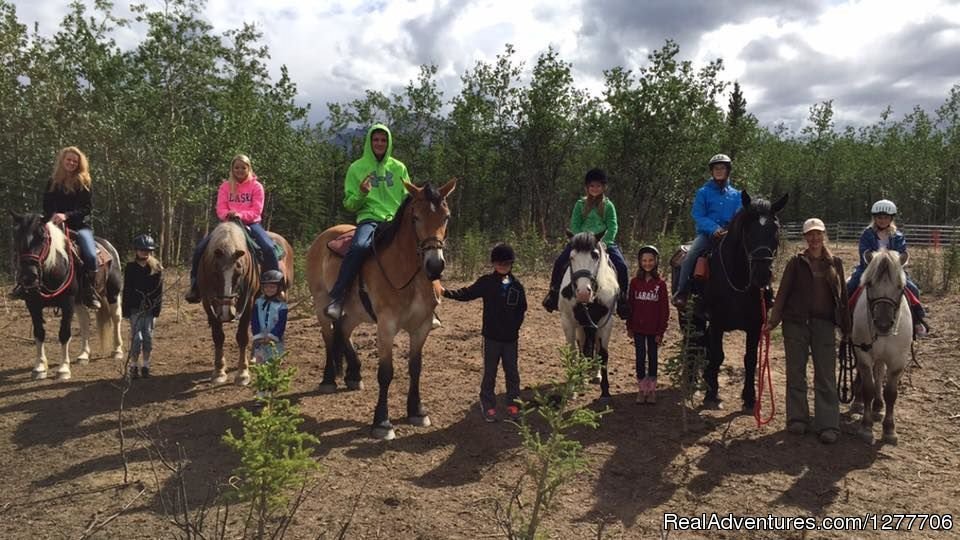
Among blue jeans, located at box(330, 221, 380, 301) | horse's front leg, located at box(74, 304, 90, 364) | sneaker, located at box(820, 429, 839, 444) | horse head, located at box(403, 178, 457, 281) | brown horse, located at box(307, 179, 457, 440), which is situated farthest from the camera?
horse's front leg, located at box(74, 304, 90, 364)

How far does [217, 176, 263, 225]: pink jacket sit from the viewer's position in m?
6.86

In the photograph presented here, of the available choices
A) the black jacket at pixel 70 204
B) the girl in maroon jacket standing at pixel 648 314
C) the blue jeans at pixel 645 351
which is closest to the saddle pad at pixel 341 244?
the girl in maroon jacket standing at pixel 648 314

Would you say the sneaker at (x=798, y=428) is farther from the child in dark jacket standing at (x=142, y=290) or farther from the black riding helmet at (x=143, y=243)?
the black riding helmet at (x=143, y=243)

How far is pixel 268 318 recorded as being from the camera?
5.98 metres

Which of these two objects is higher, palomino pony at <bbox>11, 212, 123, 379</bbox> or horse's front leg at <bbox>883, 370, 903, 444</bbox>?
palomino pony at <bbox>11, 212, 123, 379</bbox>

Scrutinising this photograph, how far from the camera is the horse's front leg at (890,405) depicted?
5166mm

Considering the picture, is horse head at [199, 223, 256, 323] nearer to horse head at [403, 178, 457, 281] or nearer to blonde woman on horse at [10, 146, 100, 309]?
blonde woman on horse at [10, 146, 100, 309]

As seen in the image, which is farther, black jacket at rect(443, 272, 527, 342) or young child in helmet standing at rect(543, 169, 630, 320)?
young child in helmet standing at rect(543, 169, 630, 320)

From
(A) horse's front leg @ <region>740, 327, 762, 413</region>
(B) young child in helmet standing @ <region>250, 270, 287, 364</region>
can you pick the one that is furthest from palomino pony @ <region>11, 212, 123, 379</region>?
(A) horse's front leg @ <region>740, 327, 762, 413</region>

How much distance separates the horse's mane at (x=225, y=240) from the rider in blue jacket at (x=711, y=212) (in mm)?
5092

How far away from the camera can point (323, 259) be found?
6656 millimetres

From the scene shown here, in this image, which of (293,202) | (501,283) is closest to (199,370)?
(501,283)

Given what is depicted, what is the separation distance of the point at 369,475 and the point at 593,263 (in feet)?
9.70

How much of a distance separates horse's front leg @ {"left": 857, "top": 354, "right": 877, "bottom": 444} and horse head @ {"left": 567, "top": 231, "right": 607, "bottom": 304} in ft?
8.81
